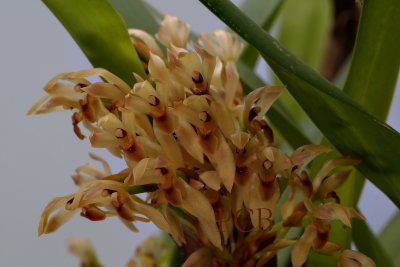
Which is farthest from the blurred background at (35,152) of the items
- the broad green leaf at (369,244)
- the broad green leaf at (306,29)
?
the broad green leaf at (369,244)

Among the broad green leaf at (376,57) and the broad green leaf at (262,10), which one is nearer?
the broad green leaf at (376,57)

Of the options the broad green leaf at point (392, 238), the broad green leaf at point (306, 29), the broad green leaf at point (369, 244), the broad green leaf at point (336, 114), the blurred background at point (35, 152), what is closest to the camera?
the broad green leaf at point (336, 114)

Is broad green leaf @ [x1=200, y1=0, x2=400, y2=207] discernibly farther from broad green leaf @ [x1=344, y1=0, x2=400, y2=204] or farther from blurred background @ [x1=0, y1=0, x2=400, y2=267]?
blurred background @ [x1=0, y1=0, x2=400, y2=267]

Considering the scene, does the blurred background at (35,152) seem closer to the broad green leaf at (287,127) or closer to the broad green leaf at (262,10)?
the broad green leaf at (262,10)

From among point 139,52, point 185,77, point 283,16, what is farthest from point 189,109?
point 283,16

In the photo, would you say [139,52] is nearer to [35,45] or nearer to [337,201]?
[337,201]

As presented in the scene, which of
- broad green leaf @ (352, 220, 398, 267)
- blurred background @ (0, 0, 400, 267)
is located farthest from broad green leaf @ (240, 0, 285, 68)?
blurred background @ (0, 0, 400, 267)
